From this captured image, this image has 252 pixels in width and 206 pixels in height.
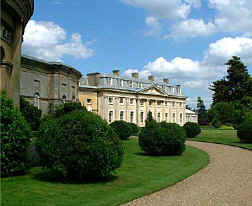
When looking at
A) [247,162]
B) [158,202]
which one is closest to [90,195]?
[158,202]

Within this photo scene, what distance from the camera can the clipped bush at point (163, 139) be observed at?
52.5 feet

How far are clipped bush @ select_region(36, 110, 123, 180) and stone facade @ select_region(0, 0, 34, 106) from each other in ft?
10.5

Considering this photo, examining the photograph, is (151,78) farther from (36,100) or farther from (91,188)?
(91,188)

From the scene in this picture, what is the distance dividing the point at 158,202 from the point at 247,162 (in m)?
8.50

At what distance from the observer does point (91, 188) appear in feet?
26.7

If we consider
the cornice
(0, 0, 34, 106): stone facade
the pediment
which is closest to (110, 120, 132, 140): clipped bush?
(0, 0, 34, 106): stone facade

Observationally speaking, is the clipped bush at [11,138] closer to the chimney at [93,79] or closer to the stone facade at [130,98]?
the stone facade at [130,98]

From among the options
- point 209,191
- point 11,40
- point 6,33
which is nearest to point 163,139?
point 209,191

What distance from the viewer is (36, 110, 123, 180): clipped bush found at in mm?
8398

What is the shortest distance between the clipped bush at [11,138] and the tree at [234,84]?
53.8 metres

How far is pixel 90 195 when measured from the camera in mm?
→ 7336

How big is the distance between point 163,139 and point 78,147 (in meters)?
8.19

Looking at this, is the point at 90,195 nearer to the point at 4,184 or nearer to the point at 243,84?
the point at 4,184

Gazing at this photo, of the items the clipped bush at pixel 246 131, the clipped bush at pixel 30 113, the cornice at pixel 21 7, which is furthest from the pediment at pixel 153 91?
the cornice at pixel 21 7
